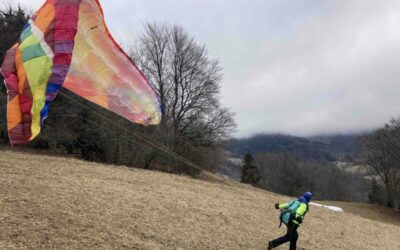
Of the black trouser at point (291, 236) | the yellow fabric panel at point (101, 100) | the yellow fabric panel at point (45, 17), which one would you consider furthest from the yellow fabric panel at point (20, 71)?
the black trouser at point (291, 236)

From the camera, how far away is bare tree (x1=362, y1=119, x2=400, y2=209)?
40.3 m

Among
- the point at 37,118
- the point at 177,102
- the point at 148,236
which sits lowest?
the point at 148,236

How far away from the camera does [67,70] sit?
6980 millimetres

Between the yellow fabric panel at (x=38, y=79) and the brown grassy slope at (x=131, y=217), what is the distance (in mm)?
2351

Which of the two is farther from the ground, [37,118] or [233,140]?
[233,140]

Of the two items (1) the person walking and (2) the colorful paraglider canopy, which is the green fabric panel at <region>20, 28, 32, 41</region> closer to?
(2) the colorful paraglider canopy

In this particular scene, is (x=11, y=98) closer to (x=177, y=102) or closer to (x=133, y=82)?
(x=133, y=82)

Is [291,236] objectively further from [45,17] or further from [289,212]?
[45,17]

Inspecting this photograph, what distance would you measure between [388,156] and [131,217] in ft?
118

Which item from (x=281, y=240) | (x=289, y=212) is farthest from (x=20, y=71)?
(x=281, y=240)

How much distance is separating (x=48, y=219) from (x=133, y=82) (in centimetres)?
323

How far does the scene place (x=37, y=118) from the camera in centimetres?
645

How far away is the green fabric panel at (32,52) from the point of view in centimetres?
680

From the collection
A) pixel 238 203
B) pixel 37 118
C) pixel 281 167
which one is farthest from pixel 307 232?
pixel 281 167
